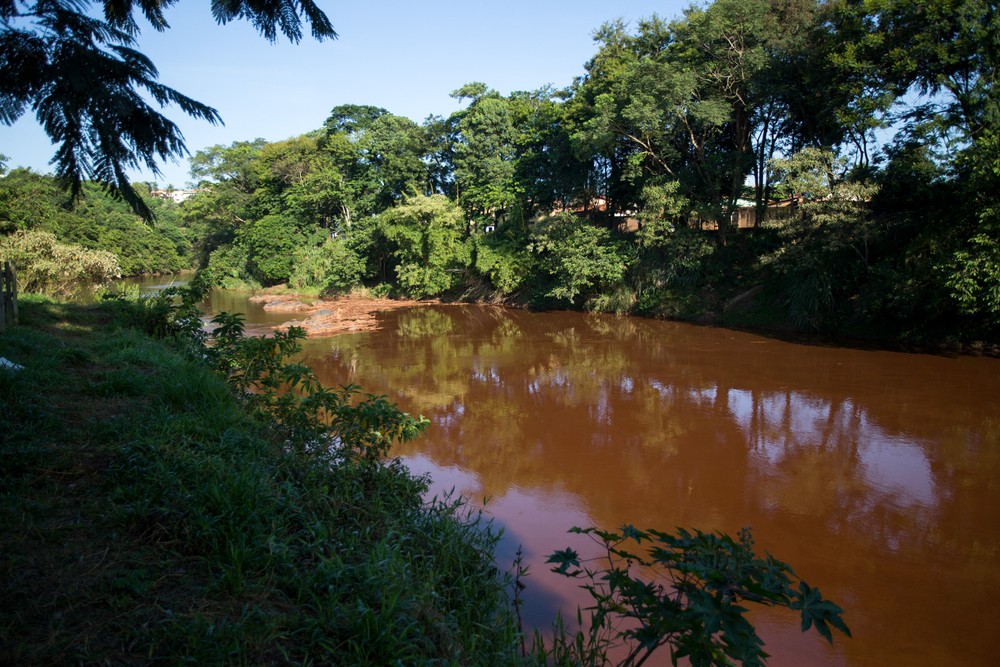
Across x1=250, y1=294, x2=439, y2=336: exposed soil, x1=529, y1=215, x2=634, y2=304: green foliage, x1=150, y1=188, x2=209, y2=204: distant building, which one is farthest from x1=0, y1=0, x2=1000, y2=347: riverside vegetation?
x1=150, y1=188, x2=209, y2=204: distant building

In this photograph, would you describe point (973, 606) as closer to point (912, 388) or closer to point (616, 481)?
point (616, 481)

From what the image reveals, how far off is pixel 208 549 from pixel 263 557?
0.94 feet

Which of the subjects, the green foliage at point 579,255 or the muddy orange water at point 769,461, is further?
the green foliage at point 579,255

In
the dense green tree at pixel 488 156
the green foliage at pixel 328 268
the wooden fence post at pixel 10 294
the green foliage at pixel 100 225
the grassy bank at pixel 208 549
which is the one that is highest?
the dense green tree at pixel 488 156

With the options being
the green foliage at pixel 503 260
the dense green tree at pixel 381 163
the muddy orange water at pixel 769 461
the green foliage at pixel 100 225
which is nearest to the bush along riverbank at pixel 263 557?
the muddy orange water at pixel 769 461

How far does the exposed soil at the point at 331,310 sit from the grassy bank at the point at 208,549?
11.5 metres

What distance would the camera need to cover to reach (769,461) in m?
6.50

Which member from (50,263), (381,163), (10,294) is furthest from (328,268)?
(10,294)

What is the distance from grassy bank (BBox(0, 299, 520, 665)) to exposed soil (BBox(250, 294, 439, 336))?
1153cm

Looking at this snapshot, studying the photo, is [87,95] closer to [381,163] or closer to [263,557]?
[263,557]

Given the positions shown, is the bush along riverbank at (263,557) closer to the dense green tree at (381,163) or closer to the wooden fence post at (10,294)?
the wooden fence post at (10,294)

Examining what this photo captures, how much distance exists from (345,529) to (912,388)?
9.63 meters

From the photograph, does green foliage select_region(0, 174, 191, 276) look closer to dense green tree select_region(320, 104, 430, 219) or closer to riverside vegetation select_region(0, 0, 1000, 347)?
riverside vegetation select_region(0, 0, 1000, 347)

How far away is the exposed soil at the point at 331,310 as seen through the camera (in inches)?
682
